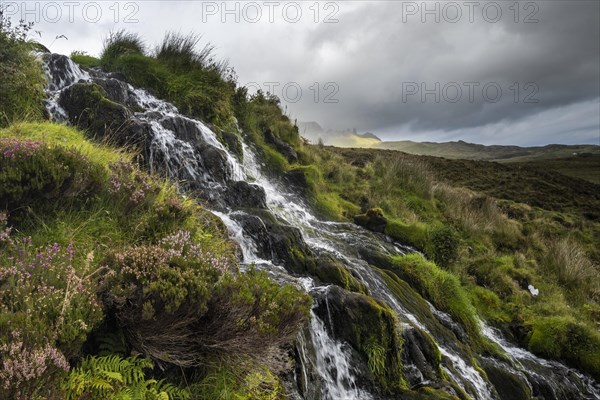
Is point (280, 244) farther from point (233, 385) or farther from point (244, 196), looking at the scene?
point (233, 385)

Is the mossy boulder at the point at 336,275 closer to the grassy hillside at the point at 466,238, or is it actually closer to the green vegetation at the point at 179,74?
the grassy hillside at the point at 466,238

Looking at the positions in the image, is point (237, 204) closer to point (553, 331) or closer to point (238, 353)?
point (238, 353)

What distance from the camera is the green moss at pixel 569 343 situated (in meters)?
8.41

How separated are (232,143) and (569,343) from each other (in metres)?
10.6

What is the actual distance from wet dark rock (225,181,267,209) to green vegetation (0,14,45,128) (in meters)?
4.39

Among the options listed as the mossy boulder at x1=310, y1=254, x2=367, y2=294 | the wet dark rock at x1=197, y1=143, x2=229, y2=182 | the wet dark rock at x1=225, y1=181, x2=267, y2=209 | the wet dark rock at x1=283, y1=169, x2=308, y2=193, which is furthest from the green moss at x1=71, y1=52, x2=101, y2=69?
the mossy boulder at x1=310, y1=254, x2=367, y2=294

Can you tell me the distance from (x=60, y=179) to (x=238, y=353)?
292 cm

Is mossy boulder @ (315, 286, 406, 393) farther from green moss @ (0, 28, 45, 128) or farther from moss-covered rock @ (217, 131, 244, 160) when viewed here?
moss-covered rock @ (217, 131, 244, 160)

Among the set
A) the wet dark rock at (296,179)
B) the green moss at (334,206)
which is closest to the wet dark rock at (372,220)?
the green moss at (334,206)

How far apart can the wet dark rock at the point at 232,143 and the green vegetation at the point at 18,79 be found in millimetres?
5055

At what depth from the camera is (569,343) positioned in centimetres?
866

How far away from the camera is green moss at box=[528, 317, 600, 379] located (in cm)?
841

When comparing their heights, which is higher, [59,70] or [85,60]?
[85,60]

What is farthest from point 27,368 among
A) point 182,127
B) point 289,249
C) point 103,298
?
point 182,127
